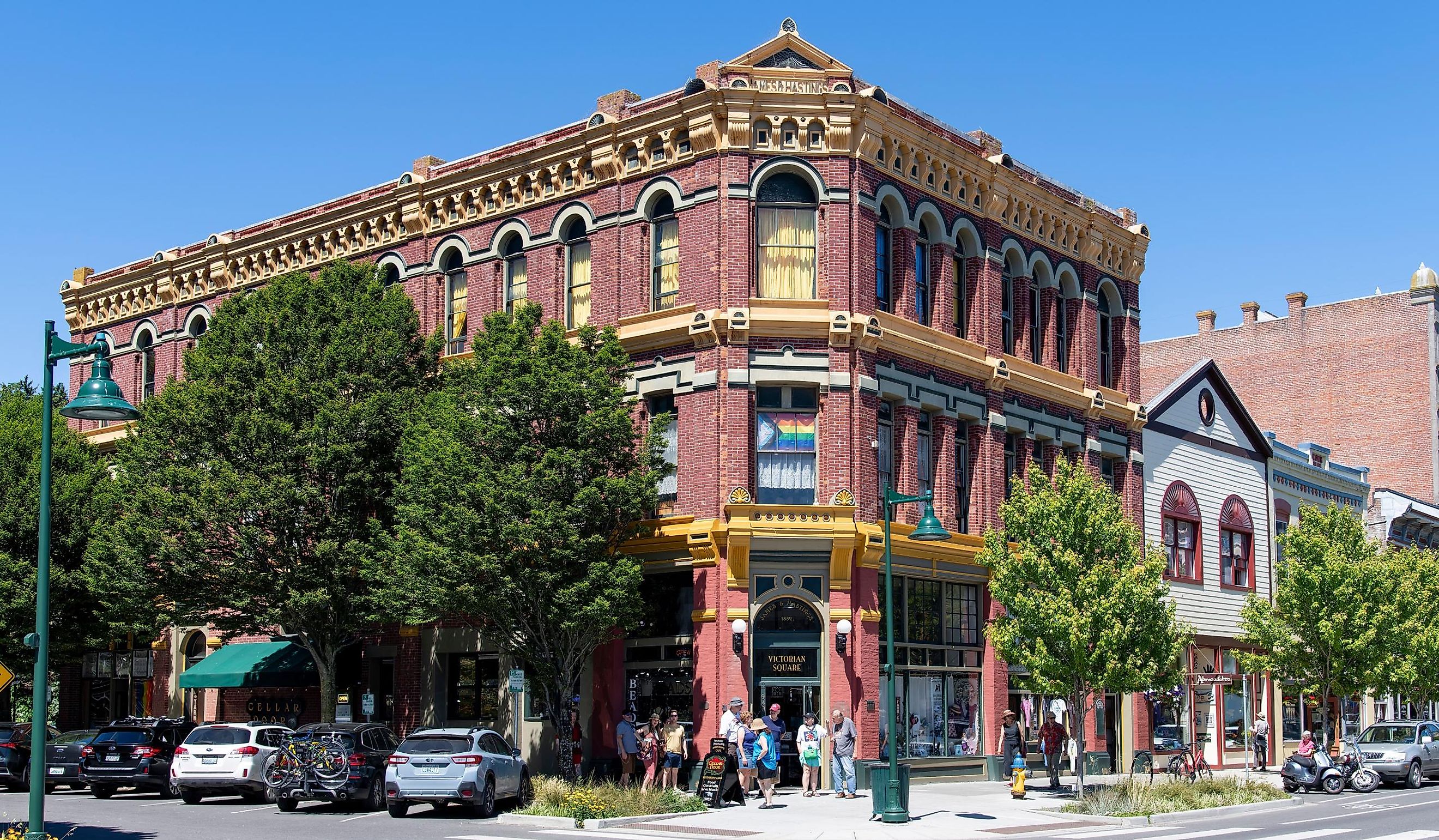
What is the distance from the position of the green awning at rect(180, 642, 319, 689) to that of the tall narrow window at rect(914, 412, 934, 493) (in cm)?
1631

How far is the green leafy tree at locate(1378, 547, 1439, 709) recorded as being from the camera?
4084 centimetres

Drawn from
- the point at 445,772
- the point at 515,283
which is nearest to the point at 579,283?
the point at 515,283

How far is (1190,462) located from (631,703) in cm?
2135

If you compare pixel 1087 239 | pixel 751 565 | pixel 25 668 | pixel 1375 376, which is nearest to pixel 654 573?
pixel 751 565

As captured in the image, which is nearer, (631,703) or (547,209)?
Answer: (631,703)

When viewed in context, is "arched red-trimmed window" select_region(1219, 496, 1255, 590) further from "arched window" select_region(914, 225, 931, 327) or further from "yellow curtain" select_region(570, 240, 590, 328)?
"yellow curtain" select_region(570, 240, 590, 328)

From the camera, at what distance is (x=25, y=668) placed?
4144 centimetres

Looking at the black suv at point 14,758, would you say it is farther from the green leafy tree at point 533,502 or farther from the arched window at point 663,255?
the arched window at point 663,255

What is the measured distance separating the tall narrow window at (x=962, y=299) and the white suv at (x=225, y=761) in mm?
18589

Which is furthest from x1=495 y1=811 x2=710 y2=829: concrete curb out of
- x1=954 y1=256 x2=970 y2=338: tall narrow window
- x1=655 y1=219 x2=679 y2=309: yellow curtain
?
x1=954 y1=256 x2=970 y2=338: tall narrow window

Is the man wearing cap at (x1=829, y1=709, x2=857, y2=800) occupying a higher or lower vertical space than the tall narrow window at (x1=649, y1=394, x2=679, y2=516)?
lower

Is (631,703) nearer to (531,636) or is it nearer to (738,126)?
(531,636)

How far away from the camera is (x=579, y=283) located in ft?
120

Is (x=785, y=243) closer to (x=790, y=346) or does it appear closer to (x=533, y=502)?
(x=790, y=346)
